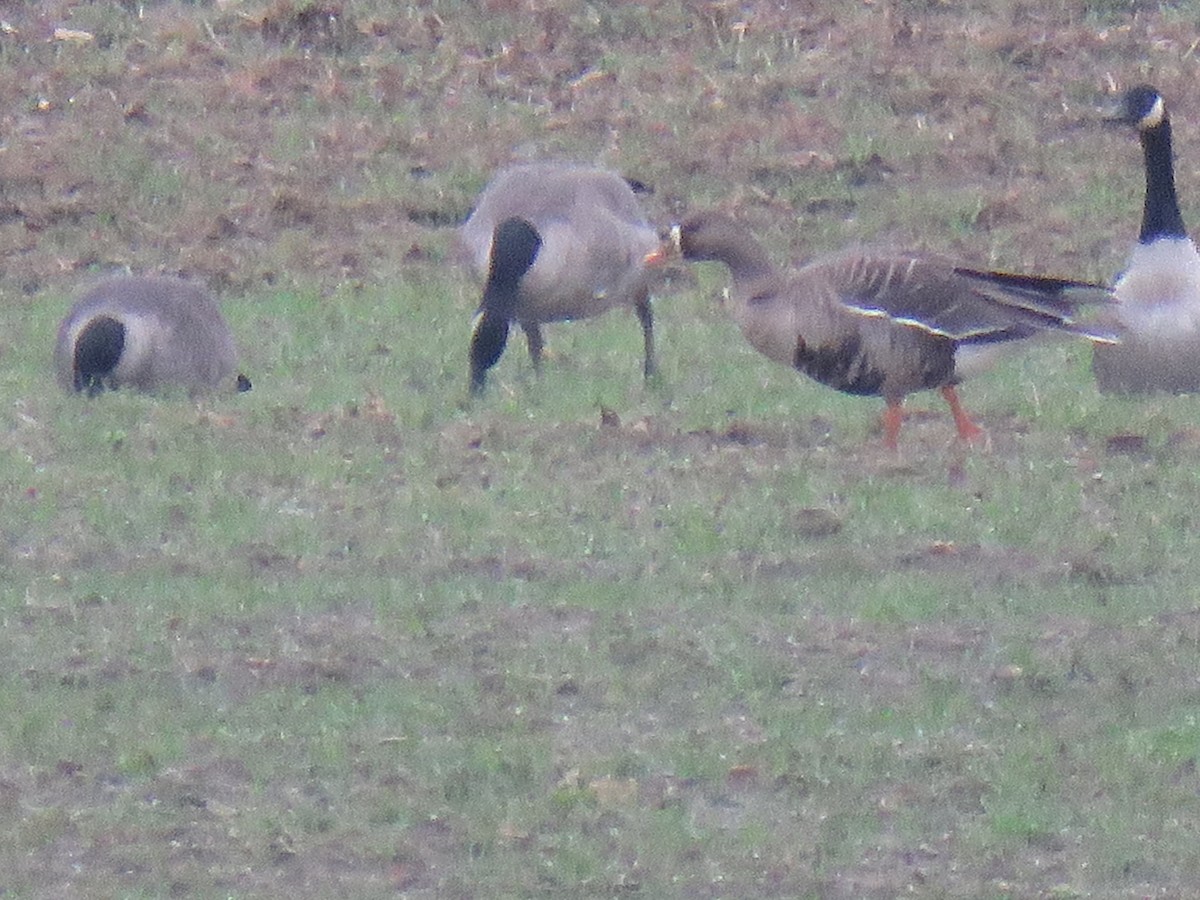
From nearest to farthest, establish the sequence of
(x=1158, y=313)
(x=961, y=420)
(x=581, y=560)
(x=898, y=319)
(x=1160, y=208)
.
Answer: (x=581, y=560) < (x=898, y=319) < (x=961, y=420) < (x=1158, y=313) < (x=1160, y=208)

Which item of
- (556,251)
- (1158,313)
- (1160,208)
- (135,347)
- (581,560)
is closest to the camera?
(581,560)

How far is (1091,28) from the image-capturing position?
1616 centimetres

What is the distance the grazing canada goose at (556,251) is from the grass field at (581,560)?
26 cm

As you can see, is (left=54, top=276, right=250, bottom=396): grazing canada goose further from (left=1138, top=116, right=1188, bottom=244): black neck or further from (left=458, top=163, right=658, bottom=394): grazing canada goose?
(left=1138, top=116, right=1188, bottom=244): black neck

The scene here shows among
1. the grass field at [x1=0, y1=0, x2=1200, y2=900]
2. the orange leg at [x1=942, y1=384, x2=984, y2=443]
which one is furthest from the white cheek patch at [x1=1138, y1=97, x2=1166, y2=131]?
the orange leg at [x1=942, y1=384, x2=984, y2=443]

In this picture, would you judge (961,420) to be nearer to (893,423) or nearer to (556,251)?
(893,423)

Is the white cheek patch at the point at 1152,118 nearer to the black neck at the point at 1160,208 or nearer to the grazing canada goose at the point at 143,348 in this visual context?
the black neck at the point at 1160,208

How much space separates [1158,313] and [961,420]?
1.12 meters

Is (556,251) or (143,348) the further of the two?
(556,251)

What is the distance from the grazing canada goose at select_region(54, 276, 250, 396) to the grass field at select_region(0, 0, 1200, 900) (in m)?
0.18

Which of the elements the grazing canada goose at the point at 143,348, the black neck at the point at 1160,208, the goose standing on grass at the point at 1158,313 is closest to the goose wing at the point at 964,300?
the goose standing on grass at the point at 1158,313

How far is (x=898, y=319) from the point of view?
29.1ft

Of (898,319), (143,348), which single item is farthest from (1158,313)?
(143,348)

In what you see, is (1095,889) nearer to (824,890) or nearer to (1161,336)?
(824,890)
